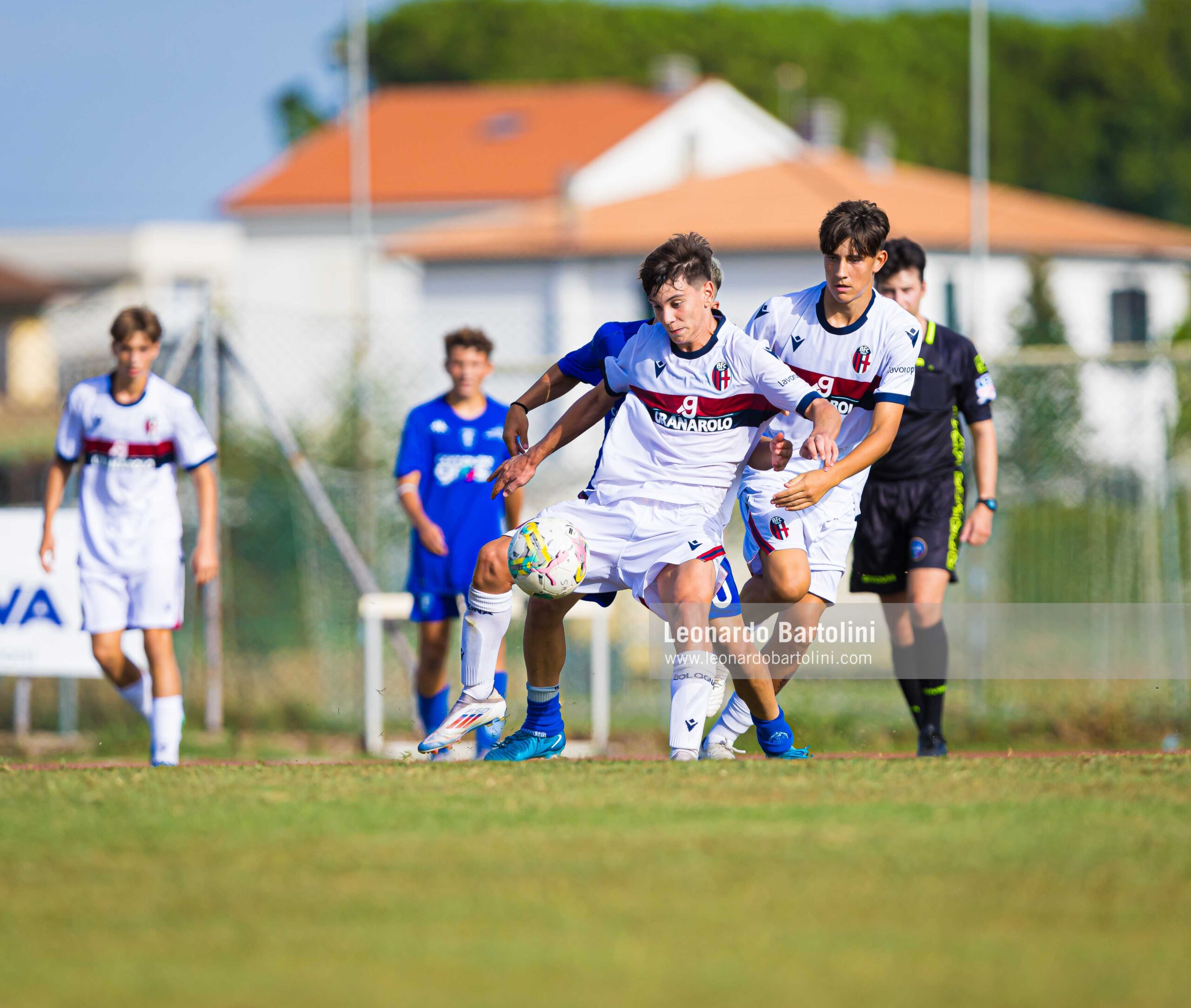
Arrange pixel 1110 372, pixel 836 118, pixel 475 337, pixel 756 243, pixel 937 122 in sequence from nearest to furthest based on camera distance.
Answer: pixel 475 337, pixel 1110 372, pixel 756 243, pixel 836 118, pixel 937 122

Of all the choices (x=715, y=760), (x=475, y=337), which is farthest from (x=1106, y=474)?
(x=715, y=760)

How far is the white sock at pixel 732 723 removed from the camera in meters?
6.96

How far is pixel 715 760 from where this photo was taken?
6398mm

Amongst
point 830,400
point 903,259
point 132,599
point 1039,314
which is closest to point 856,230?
point 830,400

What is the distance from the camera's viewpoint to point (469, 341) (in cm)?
872

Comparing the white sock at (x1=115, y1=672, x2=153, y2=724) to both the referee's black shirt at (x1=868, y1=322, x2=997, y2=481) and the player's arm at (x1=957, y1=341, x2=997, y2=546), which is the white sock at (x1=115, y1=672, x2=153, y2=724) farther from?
the player's arm at (x1=957, y1=341, x2=997, y2=546)

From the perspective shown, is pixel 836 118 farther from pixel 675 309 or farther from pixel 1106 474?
pixel 675 309

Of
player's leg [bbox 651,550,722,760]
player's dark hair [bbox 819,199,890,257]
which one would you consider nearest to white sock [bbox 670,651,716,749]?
player's leg [bbox 651,550,722,760]

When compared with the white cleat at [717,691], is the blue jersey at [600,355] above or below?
above

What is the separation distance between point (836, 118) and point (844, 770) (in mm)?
54216

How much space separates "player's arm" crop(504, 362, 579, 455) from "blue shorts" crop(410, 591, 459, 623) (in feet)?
7.54

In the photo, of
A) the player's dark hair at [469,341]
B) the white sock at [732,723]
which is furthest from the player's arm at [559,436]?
the player's dark hair at [469,341]

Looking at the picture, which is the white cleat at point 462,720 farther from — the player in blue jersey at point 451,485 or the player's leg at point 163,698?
the player in blue jersey at point 451,485

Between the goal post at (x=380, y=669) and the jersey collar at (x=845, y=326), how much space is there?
12.7 feet
